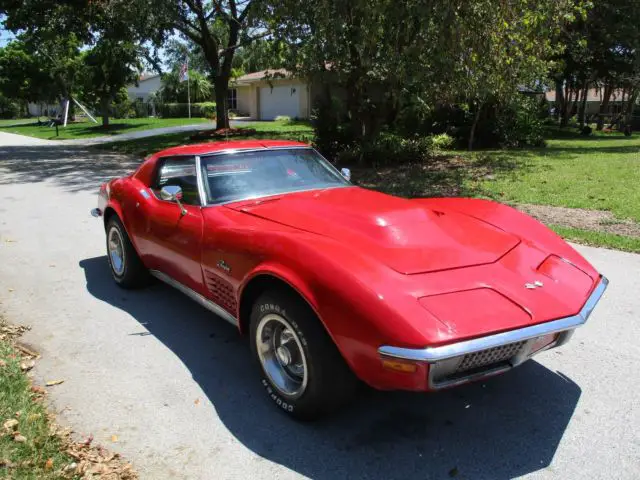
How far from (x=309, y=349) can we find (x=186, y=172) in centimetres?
221

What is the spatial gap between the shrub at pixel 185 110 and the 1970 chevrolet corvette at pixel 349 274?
37.3 m

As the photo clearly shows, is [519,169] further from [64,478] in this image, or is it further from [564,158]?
[64,478]

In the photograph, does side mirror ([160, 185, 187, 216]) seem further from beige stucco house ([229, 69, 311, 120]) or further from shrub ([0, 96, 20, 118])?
shrub ([0, 96, 20, 118])

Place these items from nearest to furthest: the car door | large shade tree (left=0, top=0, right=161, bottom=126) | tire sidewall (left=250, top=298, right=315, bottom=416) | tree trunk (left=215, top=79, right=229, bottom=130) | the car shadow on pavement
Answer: the car shadow on pavement → tire sidewall (left=250, top=298, right=315, bottom=416) → the car door → large shade tree (left=0, top=0, right=161, bottom=126) → tree trunk (left=215, top=79, right=229, bottom=130)

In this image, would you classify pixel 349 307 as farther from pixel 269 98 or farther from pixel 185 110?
pixel 185 110

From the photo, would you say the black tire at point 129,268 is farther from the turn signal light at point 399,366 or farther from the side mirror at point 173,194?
the turn signal light at point 399,366

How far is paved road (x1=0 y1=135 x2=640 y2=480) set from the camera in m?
2.62

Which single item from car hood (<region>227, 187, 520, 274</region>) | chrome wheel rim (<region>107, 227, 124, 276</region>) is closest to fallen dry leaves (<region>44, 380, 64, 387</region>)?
car hood (<region>227, 187, 520, 274</region>)

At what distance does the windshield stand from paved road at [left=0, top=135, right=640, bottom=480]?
1.11 m

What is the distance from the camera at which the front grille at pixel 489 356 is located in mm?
2420

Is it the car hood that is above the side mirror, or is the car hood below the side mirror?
below

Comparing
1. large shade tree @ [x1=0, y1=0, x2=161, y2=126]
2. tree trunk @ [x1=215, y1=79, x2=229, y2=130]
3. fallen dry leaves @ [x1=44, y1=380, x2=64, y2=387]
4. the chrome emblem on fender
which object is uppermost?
large shade tree @ [x1=0, y1=0, x2=161, y2=126]

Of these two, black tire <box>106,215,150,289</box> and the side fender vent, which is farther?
black tire <box>106,215,150,289</box>

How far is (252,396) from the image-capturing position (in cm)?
324
